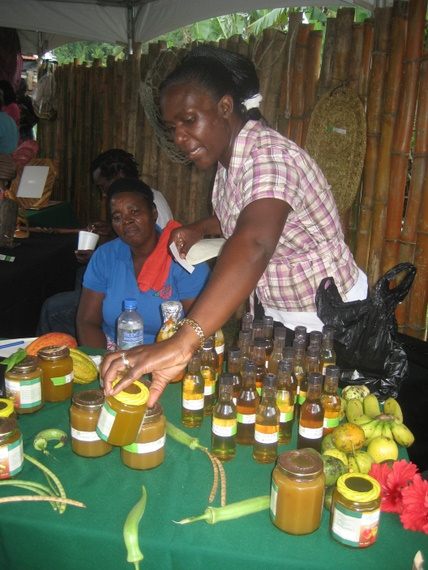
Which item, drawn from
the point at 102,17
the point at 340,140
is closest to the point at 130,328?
the point at 340,140

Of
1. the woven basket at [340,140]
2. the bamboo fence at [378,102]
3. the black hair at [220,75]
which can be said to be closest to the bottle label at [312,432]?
the black hair at [220,75]

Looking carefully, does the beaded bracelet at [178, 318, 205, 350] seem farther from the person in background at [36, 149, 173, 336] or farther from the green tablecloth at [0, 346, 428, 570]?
the person in background at [36, 149, 173, 336]

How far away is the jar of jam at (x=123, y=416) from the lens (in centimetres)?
133

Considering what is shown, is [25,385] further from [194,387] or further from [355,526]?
[355,526]

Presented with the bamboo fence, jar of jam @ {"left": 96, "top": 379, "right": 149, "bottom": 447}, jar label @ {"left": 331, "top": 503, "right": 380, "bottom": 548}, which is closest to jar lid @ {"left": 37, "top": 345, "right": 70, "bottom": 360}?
jar of jam @ {"left": 96, "top": 379, "right": 149, "bottom": 447}

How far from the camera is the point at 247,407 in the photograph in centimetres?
162

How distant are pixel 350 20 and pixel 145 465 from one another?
3788 mm

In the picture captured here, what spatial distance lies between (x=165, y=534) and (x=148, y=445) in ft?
0.94

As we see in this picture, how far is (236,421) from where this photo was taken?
1563mm

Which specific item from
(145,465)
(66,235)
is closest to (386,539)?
(145,465)

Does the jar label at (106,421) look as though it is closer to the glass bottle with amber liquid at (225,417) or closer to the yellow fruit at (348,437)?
the glass bottle with amber liquid at (225,417)

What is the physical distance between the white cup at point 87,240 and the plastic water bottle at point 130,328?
5.52 feet

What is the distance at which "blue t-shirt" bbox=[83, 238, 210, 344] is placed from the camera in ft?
9.73

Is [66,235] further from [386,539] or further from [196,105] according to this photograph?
[386,539]
